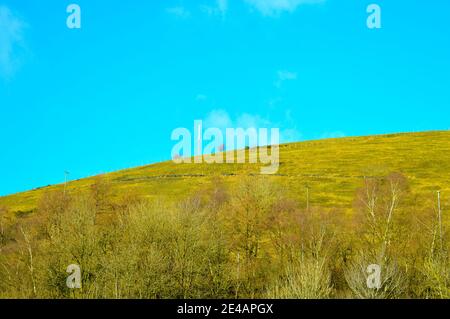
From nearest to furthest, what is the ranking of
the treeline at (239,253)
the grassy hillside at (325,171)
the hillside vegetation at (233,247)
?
the treeline at (239,253), the hillside vegetation at (233,247), the grassy hillside at (325,171)

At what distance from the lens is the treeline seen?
4612 centimetres

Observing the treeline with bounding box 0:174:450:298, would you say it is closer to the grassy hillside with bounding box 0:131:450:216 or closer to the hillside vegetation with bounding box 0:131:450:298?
the hillside vegetation with bounding box 0:131:450:298

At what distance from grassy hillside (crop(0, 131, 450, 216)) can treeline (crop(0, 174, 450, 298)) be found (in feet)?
103

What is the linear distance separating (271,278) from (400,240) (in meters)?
18.5

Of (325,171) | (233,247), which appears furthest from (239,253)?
(325,171)

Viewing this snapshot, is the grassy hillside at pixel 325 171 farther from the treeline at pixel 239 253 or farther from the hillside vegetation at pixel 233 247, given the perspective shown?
the treeline at pixel 239 253

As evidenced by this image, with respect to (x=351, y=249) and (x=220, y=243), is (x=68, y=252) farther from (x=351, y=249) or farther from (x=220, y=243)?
(x=351, y=249)

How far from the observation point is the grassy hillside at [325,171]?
107875 millimetres

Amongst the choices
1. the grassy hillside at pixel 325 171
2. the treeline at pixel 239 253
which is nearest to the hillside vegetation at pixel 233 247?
the treeline at pixel 239 253

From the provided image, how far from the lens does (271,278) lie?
57.2 metres

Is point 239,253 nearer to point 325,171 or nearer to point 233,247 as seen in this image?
point 233,247

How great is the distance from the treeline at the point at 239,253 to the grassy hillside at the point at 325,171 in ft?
103

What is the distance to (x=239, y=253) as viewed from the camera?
A: 65.1 meters

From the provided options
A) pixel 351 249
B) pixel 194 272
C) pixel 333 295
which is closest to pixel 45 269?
pixel 194 272
